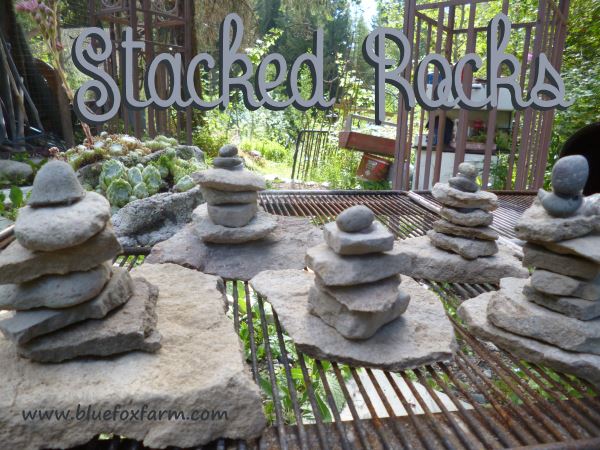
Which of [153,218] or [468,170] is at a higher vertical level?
[468,170]

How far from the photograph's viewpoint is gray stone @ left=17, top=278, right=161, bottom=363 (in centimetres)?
147

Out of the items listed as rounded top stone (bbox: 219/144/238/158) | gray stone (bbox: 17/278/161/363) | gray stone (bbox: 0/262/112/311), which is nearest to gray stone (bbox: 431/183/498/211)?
rounded top stone (bbox: 219/144/238/158)

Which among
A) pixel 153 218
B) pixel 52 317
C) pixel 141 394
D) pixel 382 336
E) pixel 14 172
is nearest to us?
pixel 141 394

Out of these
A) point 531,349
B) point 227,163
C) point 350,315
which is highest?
point 227,163

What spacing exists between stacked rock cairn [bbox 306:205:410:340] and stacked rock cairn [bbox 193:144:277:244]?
87 cm

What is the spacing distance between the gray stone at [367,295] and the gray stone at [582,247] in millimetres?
635

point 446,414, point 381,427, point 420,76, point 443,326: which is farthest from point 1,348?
point 420,76

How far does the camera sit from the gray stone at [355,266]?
1.74 metres

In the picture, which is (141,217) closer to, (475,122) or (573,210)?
(573,210)

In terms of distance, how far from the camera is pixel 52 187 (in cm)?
153

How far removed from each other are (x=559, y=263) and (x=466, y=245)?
77cm

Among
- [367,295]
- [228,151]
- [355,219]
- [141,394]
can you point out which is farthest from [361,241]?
[228,151]

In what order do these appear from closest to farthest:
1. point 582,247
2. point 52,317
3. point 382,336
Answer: point 52,317 → point 582,247 → point 382,336

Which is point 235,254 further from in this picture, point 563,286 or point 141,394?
point 563,286
